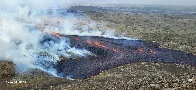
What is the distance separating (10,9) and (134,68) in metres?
42.1

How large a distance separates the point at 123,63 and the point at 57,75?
10.6 m

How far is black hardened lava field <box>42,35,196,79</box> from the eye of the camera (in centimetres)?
4422

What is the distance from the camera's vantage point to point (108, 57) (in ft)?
169

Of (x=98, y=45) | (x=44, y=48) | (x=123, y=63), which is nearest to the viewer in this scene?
(x=123, y=63)

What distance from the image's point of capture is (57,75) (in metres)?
42.4

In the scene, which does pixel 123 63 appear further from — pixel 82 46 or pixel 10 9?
pixel 10 9

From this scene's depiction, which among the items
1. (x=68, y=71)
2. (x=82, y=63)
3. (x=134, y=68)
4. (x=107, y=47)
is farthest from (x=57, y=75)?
(x=107, y=47)

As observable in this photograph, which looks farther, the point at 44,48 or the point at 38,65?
the point at 44,48

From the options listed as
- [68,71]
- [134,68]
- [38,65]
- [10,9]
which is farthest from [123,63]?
[10,9]

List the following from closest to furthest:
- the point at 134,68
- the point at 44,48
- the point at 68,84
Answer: the point at 68,84 < the point at 134,68 < the point at 44,48

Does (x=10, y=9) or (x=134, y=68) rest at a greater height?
(x=10, y=9)

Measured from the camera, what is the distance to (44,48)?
55594 millimetres

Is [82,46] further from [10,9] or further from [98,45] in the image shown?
[10,9]

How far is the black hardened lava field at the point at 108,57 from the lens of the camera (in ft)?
145
